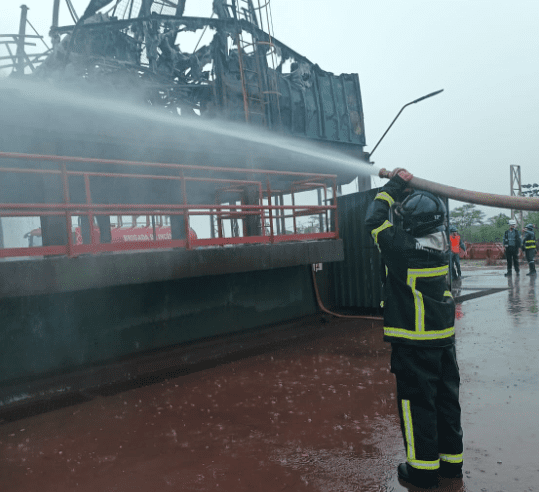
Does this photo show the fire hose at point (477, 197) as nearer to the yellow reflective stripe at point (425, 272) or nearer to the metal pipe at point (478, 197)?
the metal pipe at point (478, 197)

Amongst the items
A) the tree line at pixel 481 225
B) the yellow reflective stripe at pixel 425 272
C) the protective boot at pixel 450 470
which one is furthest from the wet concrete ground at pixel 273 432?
the tree line at pixel 481 225

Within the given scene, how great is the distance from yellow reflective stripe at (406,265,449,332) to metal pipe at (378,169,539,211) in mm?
455

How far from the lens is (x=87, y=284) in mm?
5297

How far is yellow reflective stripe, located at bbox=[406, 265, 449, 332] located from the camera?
9.42 feet

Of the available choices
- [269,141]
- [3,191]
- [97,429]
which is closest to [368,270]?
[269,141]

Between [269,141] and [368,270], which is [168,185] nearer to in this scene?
[269,141]

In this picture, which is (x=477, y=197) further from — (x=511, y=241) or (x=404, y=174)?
(x=511, y=241)

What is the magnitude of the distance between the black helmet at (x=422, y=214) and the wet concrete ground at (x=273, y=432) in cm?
158

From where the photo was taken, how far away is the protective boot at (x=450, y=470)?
9.79 feet

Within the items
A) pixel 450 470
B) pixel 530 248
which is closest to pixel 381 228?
pixel 450 470

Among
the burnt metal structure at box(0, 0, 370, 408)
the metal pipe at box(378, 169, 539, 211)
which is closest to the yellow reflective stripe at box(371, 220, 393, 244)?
the metal pipe at box(378, 169, 539, 211)

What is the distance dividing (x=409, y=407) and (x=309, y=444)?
105 cm

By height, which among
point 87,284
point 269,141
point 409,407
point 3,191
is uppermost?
point 269,141

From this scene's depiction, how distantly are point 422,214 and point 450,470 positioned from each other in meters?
1.61
